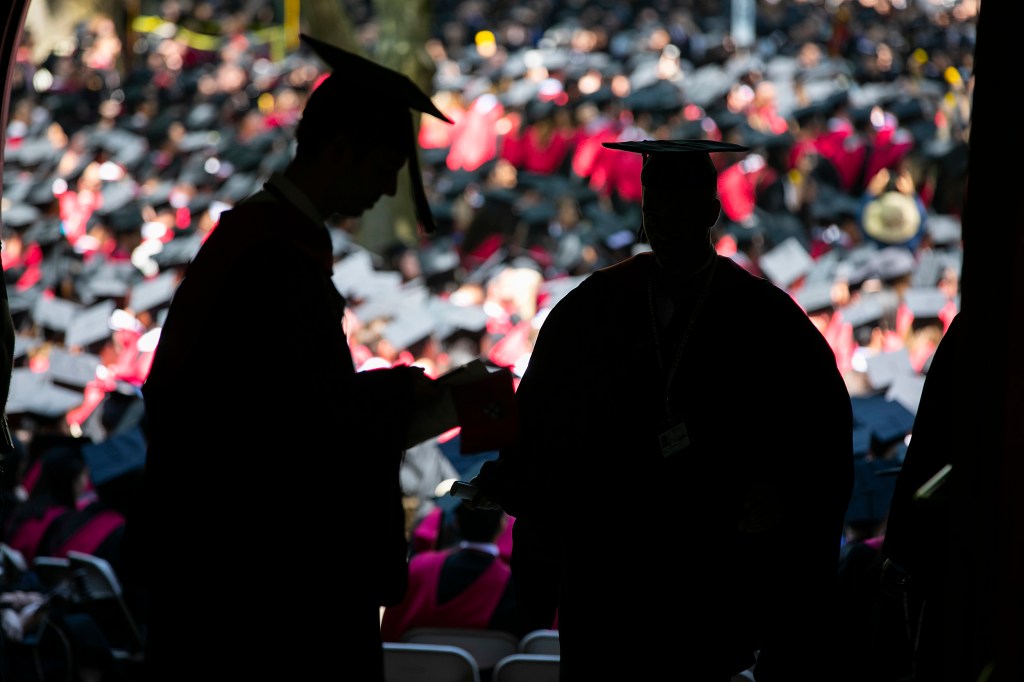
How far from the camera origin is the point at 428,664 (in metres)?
3.64

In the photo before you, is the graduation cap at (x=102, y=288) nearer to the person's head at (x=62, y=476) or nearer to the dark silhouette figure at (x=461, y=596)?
the person's head at (x=62, y=476)

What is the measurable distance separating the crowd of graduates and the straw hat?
0.03 m

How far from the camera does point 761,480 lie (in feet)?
9.25

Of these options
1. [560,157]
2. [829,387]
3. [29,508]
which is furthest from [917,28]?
[829,387]

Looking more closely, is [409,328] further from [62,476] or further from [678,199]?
[678,199]

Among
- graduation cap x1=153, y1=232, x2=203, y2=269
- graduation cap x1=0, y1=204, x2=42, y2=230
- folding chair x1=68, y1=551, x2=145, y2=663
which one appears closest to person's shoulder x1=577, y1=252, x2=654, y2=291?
folding chair x1=68, y1=551, x2=145, y2=663

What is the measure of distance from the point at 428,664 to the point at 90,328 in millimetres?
5467

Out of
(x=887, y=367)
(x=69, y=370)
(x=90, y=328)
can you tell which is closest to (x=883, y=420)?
(x=887, y=367)

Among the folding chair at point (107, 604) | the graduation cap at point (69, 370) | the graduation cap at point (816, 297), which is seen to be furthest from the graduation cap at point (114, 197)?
the folding chair at point (107, 604)

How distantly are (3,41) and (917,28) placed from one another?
65.2 ft

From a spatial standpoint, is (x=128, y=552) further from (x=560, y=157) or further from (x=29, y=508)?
(x=560, y=157)

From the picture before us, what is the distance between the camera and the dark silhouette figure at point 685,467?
2.80 metres

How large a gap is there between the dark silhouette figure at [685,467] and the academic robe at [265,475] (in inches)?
23.1

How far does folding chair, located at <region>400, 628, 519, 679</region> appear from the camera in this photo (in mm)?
4227
